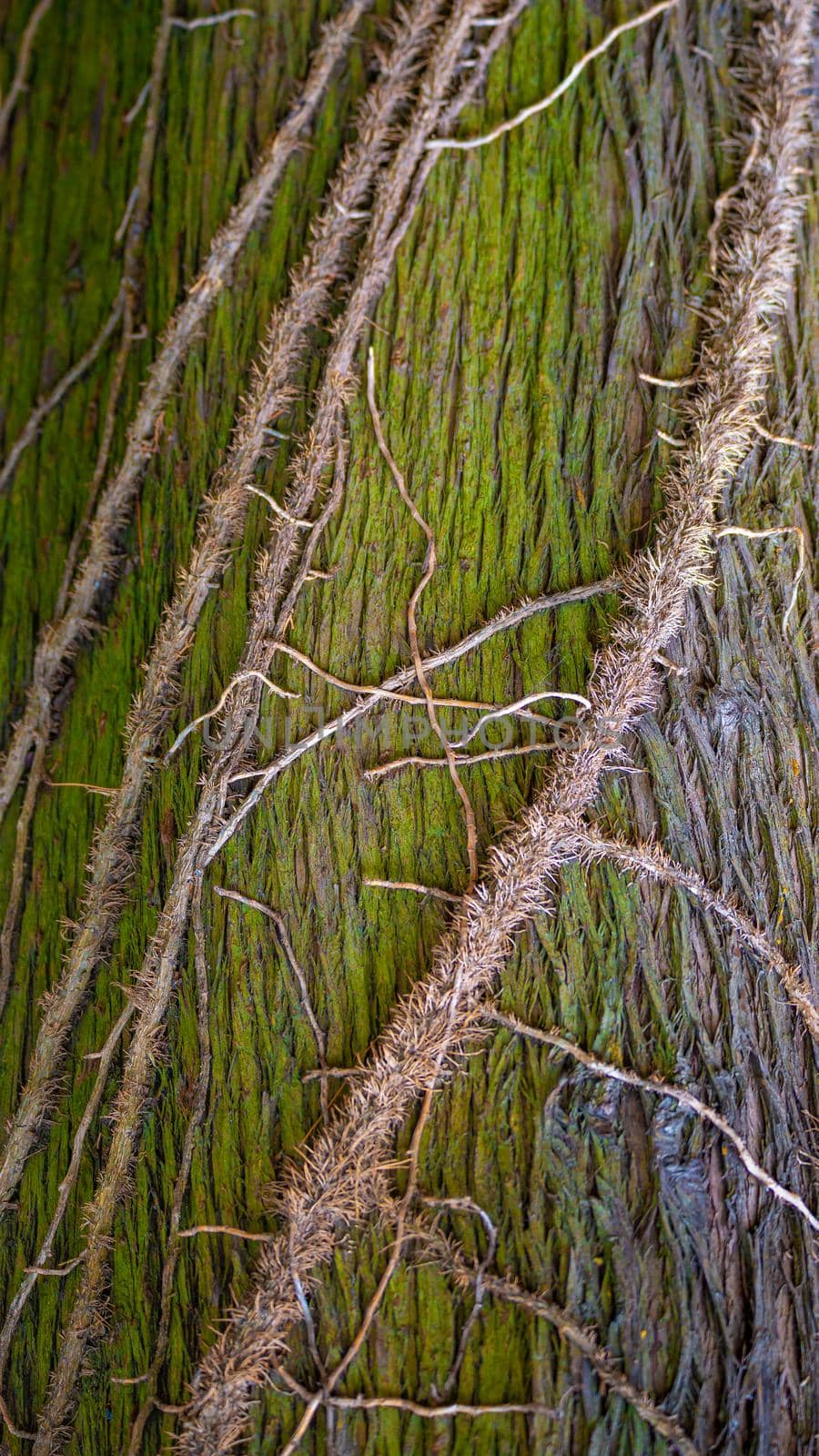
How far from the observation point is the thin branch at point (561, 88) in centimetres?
101

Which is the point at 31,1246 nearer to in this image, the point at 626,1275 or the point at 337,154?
the point at 626,1275

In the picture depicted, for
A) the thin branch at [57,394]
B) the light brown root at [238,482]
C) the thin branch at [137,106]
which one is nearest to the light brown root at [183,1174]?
the light brown root at [238,482]

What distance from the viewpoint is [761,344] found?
96 cm

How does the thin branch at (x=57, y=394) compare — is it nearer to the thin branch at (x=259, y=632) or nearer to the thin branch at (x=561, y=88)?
the thin branch at (x=259, y=632)

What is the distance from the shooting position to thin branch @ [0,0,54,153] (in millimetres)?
1272

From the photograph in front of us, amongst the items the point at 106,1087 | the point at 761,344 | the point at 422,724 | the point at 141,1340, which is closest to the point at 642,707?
the point at 422,724

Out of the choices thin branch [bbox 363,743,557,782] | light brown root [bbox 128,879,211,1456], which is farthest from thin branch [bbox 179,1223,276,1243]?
thin branch [bbox 363,743,557,782]

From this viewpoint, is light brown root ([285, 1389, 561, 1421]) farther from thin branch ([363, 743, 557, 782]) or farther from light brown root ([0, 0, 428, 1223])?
thin branch ([363, 743, 557, 782])

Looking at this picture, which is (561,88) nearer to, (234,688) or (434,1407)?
(234,688)

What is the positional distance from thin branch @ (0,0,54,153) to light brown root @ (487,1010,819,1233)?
138cm

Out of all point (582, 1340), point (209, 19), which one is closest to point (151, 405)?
point (209, 19)

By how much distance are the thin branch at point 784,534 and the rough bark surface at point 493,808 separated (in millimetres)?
13

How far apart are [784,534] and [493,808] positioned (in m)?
0.43

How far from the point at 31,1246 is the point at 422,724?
0.69m
